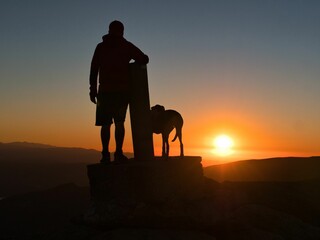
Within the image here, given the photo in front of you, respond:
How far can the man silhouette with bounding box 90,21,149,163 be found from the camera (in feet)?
29.2

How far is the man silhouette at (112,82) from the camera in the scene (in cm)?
889

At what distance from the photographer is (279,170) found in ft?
76.7

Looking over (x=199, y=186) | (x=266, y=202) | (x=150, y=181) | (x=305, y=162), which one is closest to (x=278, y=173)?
(x=305, y=162)

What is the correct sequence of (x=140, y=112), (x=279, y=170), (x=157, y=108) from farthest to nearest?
(x=279, y=170)
(x=157, y=108)
(x=140, y=112)

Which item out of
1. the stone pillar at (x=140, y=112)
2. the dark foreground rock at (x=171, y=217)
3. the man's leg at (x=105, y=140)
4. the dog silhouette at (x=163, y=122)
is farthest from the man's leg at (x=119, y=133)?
the dog silhouette at (x=163, y=122)

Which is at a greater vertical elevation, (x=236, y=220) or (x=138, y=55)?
(x=138, y=55)

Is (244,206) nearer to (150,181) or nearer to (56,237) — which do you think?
(150,181)

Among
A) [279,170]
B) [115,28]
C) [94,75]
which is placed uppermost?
[115,28]

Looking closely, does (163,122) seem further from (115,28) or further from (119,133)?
(115,28)

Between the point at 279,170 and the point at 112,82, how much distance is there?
17.6m

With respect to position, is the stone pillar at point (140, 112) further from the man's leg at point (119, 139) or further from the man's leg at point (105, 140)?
the man's leg at point (105, 140)

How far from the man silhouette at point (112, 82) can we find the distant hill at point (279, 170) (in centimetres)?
1503

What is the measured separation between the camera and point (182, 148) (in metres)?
10.6

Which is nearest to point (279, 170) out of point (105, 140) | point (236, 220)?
point (236, 220)
